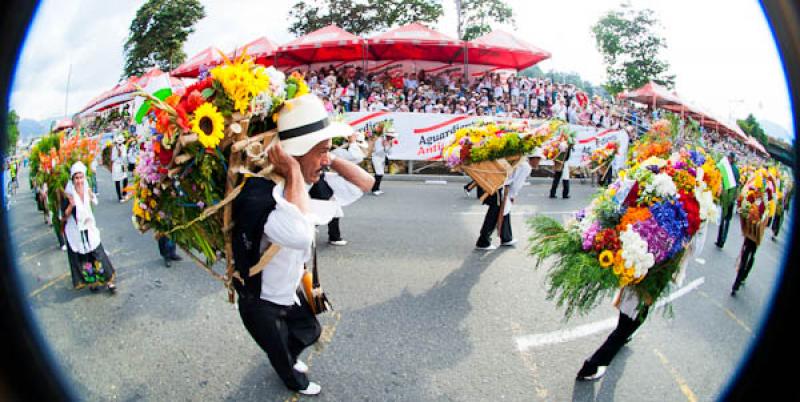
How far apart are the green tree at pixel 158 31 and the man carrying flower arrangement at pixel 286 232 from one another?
121 centimetres

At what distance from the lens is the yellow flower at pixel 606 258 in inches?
116

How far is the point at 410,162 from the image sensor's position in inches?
587

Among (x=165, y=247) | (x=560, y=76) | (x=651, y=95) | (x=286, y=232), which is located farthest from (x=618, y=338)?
(x=560, y=76)

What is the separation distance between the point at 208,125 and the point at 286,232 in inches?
28.4

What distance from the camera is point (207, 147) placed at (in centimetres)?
246

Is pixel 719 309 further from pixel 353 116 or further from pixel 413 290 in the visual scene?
pixel 353 116

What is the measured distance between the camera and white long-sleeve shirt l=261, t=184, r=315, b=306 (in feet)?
7.85

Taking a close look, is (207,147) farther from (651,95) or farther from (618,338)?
(651,95)

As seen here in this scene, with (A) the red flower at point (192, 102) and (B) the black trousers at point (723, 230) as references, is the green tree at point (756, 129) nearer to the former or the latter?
(A) the red flower at point (192, 102)

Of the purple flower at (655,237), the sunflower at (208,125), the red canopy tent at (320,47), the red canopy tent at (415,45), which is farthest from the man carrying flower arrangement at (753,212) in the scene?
the red canopy tent at (415,45)

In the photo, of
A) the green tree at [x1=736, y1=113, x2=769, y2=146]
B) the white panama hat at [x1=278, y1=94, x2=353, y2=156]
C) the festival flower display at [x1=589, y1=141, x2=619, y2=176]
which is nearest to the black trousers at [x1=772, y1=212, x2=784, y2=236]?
the green tree at [x1=736, y1=113, x2=769, y2=146]

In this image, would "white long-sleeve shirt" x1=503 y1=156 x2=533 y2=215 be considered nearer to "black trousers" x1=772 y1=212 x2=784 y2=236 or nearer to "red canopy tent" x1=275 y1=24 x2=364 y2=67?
"black trousers" x1=772 y1=212 x2=784 y2=236

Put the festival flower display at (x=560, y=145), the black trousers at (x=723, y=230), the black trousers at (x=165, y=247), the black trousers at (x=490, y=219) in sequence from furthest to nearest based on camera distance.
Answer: the festival flower display at (x=560, y=145) → the black trousers at (x=490, y=219) → the black trousers at (x=165, y=247) → the black trousers at (x=723, y=230)

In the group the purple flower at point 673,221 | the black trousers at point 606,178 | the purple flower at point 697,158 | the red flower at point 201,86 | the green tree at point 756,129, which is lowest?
the black trousers at point 606,178
